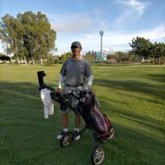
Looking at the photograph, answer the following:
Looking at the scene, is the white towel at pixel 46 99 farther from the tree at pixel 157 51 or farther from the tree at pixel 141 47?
the tree at pixel 141 47

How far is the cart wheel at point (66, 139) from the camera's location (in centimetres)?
678

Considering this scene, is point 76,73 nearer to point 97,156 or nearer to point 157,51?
point 97,156

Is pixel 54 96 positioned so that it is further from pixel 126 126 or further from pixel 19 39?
pixel 19 39

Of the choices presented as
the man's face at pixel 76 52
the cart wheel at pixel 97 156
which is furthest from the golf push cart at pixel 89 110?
the man's face at pixel 76 52

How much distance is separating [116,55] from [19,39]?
3197 centimetres

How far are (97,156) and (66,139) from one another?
97cm

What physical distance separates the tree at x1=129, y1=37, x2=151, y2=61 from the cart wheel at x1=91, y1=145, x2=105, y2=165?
87.2m

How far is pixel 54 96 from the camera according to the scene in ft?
20.7

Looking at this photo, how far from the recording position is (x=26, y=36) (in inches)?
3750

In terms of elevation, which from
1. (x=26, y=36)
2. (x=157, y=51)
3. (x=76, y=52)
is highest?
(x=76, y=52)

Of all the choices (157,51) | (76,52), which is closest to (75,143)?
(76,52)

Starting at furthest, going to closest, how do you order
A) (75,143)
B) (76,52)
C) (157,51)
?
1. (157,51)
2. (75,143)
3. (76,52)

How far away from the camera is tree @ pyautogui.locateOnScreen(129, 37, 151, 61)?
92.8m

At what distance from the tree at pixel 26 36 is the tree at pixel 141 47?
23.0 meters
